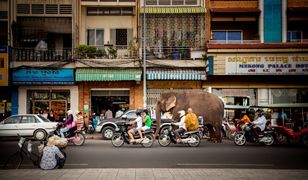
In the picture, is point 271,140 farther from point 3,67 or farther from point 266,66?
point 3,67

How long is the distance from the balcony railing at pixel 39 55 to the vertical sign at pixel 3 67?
65cm

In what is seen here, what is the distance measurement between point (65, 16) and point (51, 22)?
111cm

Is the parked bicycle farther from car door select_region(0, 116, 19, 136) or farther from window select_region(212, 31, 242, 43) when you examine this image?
window select_region(212, 31, 242, 43)

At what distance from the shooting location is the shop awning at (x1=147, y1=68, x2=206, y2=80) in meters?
28.7

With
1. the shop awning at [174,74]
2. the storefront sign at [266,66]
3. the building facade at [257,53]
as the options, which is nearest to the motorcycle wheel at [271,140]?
the building facade at [257,53]

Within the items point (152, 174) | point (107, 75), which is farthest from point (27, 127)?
point (152, 174)

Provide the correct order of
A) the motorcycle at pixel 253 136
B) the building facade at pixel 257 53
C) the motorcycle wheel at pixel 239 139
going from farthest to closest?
the building facade at pixel 257 53, the motorcycle wheel at pixel 239 139, the motorcycle at pixel 253 136

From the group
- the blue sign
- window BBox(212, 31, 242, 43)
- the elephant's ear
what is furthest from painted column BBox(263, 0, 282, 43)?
the blue sign

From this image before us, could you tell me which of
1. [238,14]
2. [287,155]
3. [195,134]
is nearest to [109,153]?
[195,134]

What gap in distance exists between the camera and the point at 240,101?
29.8 m

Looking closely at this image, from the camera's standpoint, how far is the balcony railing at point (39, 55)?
2905 centimetres

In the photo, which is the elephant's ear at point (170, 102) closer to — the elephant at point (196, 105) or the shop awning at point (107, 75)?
the elephant at point (196, 105)

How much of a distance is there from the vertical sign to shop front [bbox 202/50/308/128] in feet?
43.7

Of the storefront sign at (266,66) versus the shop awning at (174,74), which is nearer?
the storefront sign at (266,66)
